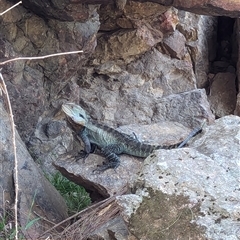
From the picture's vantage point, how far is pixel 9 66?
18.2 ft

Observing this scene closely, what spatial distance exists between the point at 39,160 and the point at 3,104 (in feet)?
4.57

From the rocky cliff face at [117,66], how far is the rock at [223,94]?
0.05ft

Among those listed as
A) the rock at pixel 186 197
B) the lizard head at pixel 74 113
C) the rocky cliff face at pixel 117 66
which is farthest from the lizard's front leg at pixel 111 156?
the rock at pixel 186 197

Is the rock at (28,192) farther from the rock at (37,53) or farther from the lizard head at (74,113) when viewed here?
the rock at (37,53)

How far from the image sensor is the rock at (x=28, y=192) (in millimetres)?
3971

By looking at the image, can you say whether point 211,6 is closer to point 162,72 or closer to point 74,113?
point 74,113

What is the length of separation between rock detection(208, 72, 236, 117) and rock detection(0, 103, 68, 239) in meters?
3.62

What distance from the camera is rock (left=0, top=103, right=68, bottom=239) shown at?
13.0ft

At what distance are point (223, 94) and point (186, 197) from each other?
484cm

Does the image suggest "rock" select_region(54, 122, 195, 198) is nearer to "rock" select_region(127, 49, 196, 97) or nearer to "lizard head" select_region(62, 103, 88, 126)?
"lizard head" select_region(62, 103, 88, 126)

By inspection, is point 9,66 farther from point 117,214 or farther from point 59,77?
point 117,214

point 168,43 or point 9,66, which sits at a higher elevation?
point 9,66

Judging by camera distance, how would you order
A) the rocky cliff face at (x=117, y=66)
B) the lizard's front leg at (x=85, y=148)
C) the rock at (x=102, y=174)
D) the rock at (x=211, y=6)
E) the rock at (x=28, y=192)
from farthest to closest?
the rocky cliff face at (x=117, y=66) → the lizard's front leg at (x=85, y=148) → the rock at (x=211, y=6) → the rock at (x=102, y=174) → the rock at (x=28, y=192)

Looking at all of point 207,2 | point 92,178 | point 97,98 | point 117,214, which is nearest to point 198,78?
point 97,98
